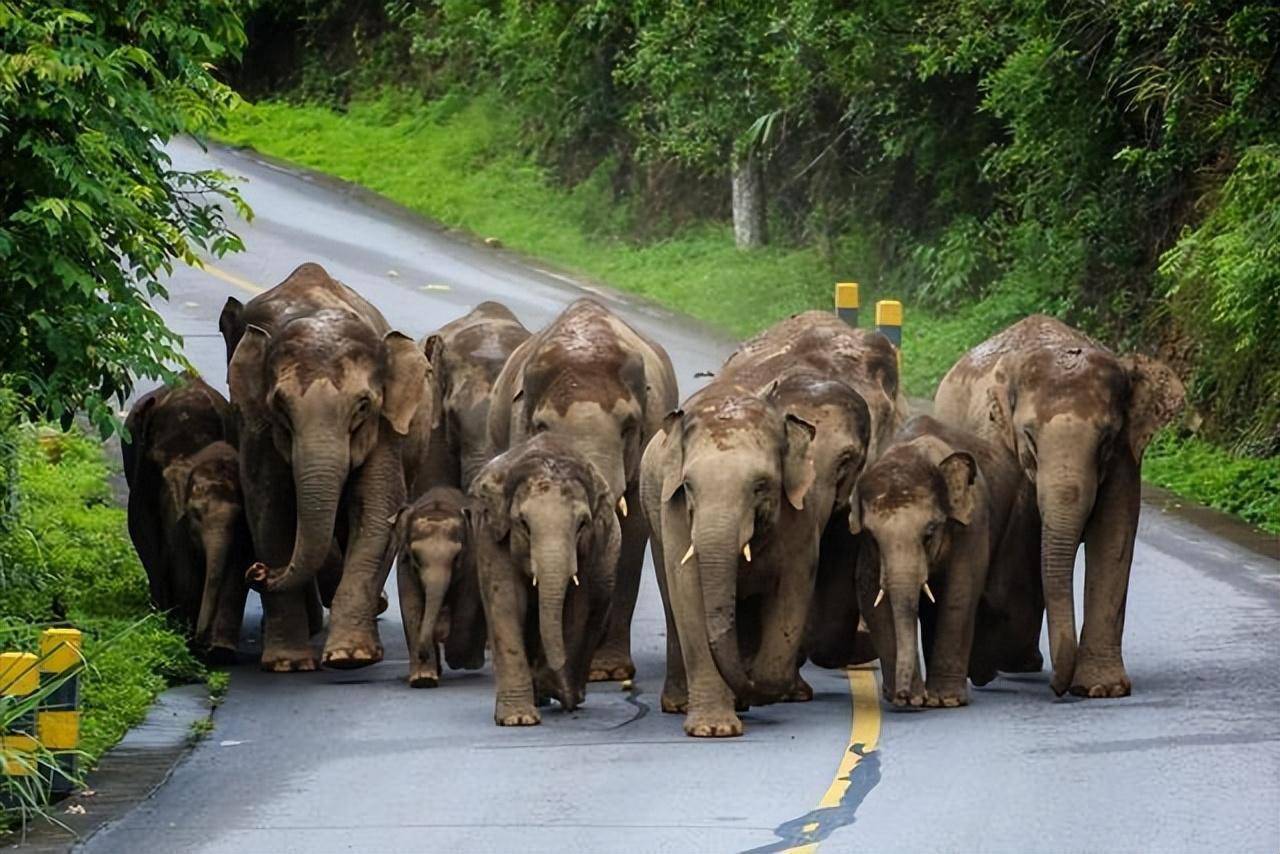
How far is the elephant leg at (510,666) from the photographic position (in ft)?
45.3

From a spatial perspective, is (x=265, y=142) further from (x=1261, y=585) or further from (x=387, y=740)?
(x=387, y=740)

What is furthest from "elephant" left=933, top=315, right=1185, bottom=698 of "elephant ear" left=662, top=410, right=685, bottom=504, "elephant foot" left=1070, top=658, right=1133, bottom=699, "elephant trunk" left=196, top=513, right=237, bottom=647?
"elephant trunk" left=196, top=513, right=237, bottom=647

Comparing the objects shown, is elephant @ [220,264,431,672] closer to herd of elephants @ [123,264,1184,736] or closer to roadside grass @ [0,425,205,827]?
herd of elephants @ [123,264,1184,736]

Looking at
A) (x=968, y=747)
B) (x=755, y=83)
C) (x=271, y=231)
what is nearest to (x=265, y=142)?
(x=271, y=231)

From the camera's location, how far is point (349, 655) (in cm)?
1574

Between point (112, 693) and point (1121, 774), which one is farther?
point (112, 693)

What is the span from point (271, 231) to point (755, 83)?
22.7 feet

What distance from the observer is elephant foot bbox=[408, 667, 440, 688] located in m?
15.0

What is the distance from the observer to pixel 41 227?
583 inches

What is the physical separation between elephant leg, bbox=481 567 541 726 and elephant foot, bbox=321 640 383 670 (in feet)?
6.13

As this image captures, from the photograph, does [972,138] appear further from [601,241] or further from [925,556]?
[925,556]

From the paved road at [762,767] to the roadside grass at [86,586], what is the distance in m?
0.49

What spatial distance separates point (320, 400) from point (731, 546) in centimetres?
332

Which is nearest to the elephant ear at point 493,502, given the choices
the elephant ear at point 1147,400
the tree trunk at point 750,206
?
the elephant ear at point 1147,400
